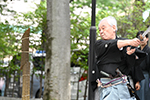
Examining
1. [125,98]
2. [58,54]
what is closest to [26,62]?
[58,54]

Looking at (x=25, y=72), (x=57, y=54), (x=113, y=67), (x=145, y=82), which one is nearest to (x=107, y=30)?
(x=113, y=67)

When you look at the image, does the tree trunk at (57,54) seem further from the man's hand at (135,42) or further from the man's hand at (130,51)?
the man's hand at (135,42)

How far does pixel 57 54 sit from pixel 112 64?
2.58 metres

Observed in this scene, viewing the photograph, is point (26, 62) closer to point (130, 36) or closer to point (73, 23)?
point (73, 23)

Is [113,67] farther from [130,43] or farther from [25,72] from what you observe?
[25,72]

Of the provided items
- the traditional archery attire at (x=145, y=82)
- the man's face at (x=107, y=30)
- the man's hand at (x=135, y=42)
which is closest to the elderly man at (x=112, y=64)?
the man's face at (x=107, y=30)

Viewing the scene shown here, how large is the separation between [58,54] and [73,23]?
3.28 metres

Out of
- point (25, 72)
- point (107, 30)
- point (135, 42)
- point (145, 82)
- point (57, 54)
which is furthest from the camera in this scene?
point (57, 54)

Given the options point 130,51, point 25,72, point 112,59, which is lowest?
point 25,72

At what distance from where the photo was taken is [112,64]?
3.65 metres

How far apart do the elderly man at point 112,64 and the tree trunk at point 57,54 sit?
7.56 feet

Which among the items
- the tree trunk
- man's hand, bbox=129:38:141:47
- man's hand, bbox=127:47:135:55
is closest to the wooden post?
the tree trunk

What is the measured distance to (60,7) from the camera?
6.18 meters

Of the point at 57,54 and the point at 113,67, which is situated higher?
the point at 57,54
